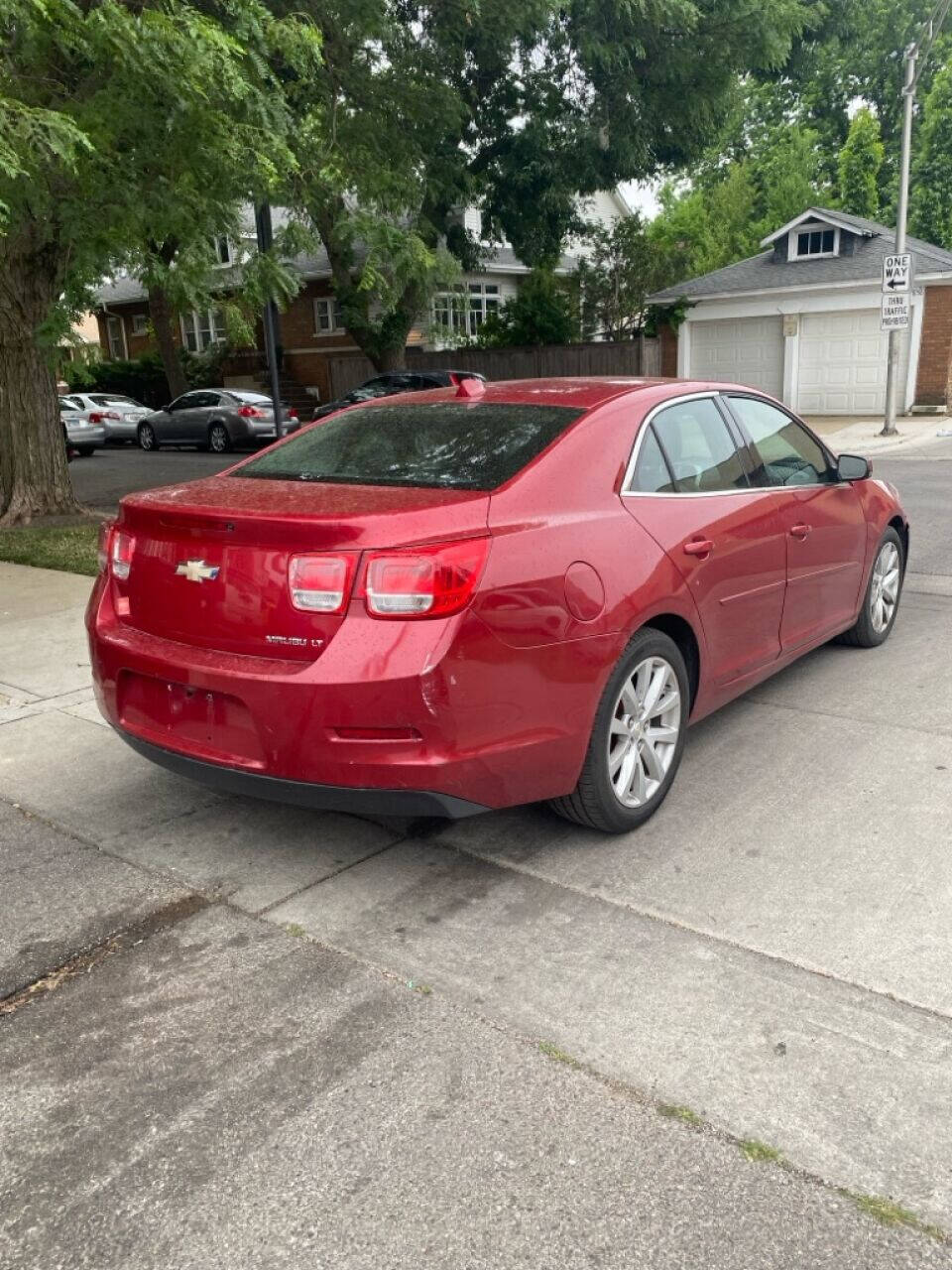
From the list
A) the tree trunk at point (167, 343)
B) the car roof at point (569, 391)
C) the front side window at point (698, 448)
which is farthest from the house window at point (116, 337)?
the front side window at point (698, 448)

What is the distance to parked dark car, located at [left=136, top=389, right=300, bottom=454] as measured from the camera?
73.4ft

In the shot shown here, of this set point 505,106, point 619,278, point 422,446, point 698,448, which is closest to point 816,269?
point 619,278

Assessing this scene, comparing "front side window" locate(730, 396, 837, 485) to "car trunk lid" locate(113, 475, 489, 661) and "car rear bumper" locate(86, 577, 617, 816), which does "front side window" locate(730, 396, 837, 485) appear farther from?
"car trunk lid" locate(113, 475, 489, 661)

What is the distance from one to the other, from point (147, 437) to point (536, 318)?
969cm

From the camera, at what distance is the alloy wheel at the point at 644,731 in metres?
3.69

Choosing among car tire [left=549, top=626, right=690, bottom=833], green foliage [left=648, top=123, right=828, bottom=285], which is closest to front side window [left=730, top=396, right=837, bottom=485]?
car tire [left=549, top=626, right=690, bottom=833]

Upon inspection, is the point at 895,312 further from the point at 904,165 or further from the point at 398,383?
the point at 398,383

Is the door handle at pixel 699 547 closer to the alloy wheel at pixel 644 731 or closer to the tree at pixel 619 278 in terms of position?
the alloy wheel at pixel 644 731

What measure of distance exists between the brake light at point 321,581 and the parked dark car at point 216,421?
62.5 ft

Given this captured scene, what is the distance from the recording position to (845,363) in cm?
2439

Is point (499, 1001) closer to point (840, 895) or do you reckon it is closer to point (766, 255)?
point (840, 895)

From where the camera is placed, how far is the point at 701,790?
421 cm

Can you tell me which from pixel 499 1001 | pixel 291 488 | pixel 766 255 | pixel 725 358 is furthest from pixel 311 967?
pixel 766 255

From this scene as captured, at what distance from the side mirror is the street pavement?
1.50m
